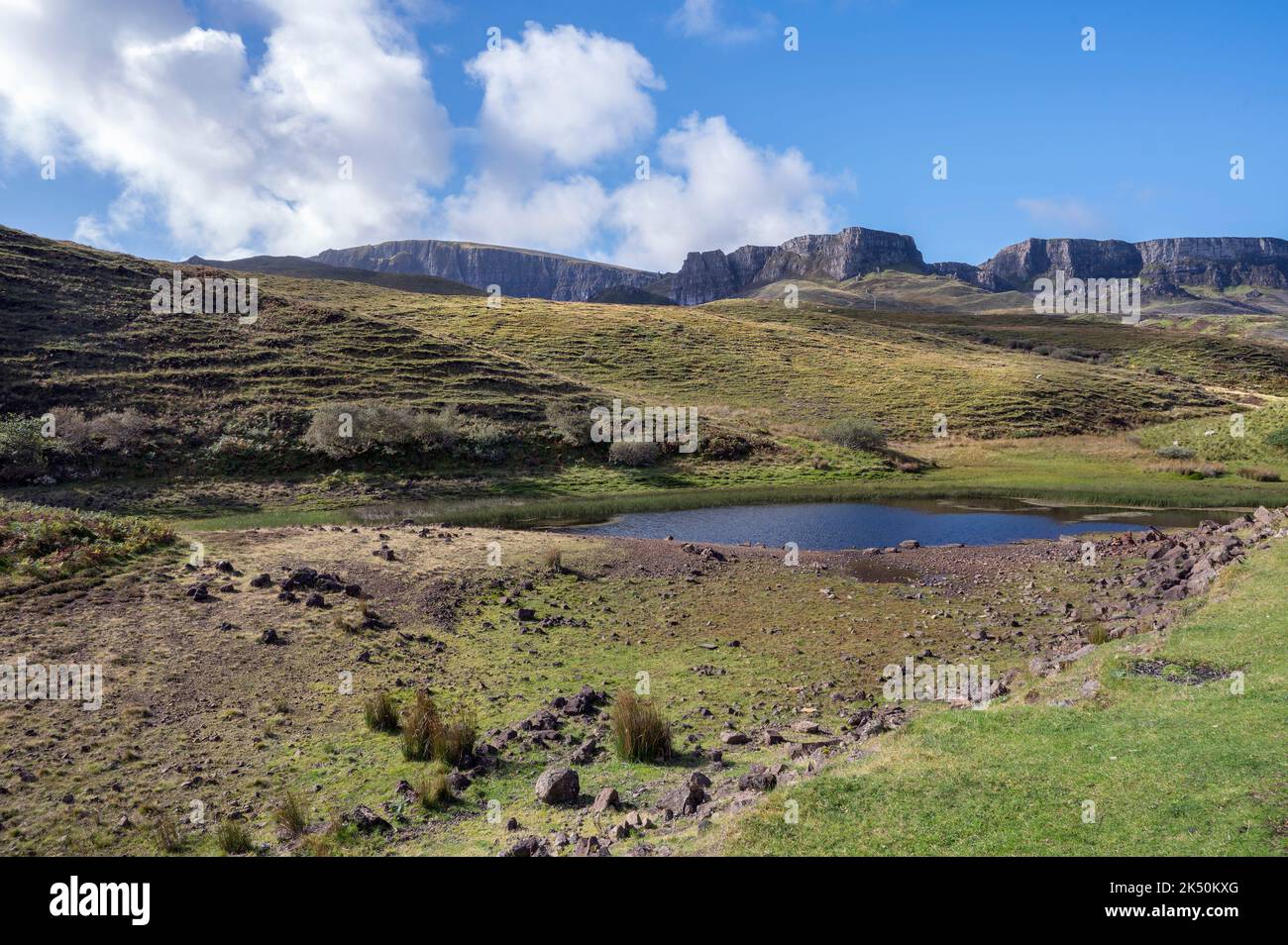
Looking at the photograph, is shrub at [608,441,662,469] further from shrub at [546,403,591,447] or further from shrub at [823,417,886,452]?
shrub at [823,417,886,452]

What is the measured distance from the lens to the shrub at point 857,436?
6612 cm

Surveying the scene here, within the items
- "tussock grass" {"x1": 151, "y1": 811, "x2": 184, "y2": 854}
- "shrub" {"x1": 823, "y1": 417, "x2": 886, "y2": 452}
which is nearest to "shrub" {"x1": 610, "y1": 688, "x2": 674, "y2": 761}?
"tussock grass" {"x1": 151, "y1": 811, "x2": 184, "y2": 854}

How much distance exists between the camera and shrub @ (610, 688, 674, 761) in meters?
12.6

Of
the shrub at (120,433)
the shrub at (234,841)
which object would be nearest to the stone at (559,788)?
the shrub at (234,841)

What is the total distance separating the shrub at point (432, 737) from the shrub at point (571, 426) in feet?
159

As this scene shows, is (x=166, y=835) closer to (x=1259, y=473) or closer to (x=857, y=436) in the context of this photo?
(x=857, y=436)

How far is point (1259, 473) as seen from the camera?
53.5 metres

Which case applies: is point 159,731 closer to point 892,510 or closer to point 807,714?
point 807,714

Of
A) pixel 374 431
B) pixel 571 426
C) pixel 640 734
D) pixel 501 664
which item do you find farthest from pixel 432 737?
pixel 571 426

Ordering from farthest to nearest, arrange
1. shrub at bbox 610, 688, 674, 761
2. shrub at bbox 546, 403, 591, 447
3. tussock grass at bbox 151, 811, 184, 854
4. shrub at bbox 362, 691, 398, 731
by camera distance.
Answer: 1. shrub at bbox 546, 403, 591, 447
2. shrub at bbox 362, 691, 398, 731
3. shrub at bbox 610, 688, 674, 761
4. tussock grass at bbox 151, 811, 184, 854

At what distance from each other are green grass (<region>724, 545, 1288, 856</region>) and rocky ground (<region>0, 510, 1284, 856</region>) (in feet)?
3.88

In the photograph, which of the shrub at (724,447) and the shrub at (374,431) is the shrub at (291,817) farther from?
the shrub at (724,447)

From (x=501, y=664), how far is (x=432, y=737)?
500cm
